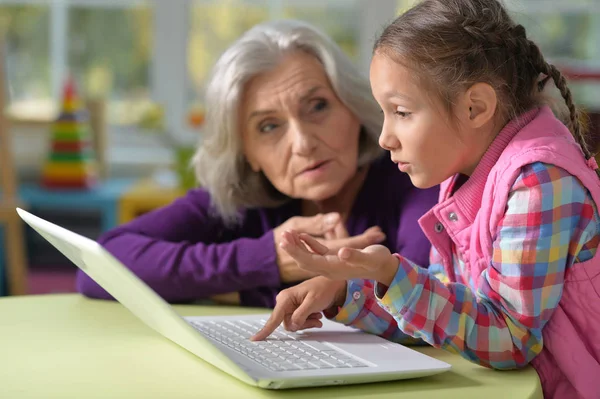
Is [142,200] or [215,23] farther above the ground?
[215,23]

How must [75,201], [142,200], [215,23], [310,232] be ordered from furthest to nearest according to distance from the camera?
1. [215,23]
2. [75,201]
3. [142,200]
4. [310,232]

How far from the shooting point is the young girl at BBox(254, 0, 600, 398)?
1.04 m

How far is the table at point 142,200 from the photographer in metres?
3.61

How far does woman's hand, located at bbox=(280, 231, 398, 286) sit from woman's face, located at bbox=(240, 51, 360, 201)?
2.03 ft

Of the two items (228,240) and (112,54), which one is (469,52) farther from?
(112,54)

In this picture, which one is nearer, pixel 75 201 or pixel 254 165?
pixel 254 165

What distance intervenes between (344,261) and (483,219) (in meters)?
0.22

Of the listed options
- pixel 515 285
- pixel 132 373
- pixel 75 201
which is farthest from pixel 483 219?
pixel 75 201

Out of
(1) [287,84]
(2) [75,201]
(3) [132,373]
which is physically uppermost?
(1) [287,84]

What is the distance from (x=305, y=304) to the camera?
1.20 metres

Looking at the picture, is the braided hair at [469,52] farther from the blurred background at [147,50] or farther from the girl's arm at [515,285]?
the blurred background at [147,50]

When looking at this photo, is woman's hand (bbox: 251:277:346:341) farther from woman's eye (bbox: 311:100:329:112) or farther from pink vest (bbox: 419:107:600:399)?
woman's eye (bbox: 311:100:329:112)

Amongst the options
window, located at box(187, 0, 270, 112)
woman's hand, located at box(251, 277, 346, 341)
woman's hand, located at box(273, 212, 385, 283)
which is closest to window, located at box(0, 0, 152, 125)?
window, located at box(187, 0, 270, 112)

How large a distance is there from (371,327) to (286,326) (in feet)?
A: 0.39
